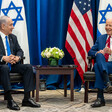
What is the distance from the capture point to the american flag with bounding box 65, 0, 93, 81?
4.12 m

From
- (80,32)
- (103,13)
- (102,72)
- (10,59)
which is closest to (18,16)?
(80,32)

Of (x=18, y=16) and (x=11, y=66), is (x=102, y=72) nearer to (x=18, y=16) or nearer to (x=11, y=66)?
(x=11, y=66)

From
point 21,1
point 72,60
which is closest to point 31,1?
point 21,1

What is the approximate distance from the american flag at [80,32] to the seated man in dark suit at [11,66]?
119 cm

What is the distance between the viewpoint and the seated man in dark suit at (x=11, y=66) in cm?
279

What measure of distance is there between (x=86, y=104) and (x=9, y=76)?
1.10 m

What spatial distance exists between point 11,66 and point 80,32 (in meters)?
1.50

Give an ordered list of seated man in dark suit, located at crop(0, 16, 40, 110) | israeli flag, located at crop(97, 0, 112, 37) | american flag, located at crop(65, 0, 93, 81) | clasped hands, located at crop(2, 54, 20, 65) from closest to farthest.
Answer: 1. seated man in dark suit, located at crop(0, 16, 40, 110)
2. clasped hands, located at crop(2, 54, 20, 65)
3. israeli flag, located at crop(97, 0, 112, 37)
4. american flag, located at crop(65, 0, 93, 81)

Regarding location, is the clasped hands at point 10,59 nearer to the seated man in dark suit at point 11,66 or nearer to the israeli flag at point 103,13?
the seated man in dark suit at point 11,66

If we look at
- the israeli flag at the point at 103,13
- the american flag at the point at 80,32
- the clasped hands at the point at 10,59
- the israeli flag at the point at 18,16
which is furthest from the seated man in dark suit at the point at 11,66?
the israeli flag at the point at 103,13

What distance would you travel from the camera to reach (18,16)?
418 cm

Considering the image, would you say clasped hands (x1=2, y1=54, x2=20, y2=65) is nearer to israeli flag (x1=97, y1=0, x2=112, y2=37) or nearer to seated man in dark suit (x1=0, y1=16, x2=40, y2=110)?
seated man in dark suit (x1=0, y1=16, x2=40, y2=110)

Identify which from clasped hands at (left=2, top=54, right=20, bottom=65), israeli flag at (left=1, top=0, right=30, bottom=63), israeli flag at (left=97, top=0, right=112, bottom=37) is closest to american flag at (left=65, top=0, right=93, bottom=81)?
israeli flag at (left=97, top=0, right=112, bottom=37)

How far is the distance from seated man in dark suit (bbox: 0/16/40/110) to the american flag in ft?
3.90
